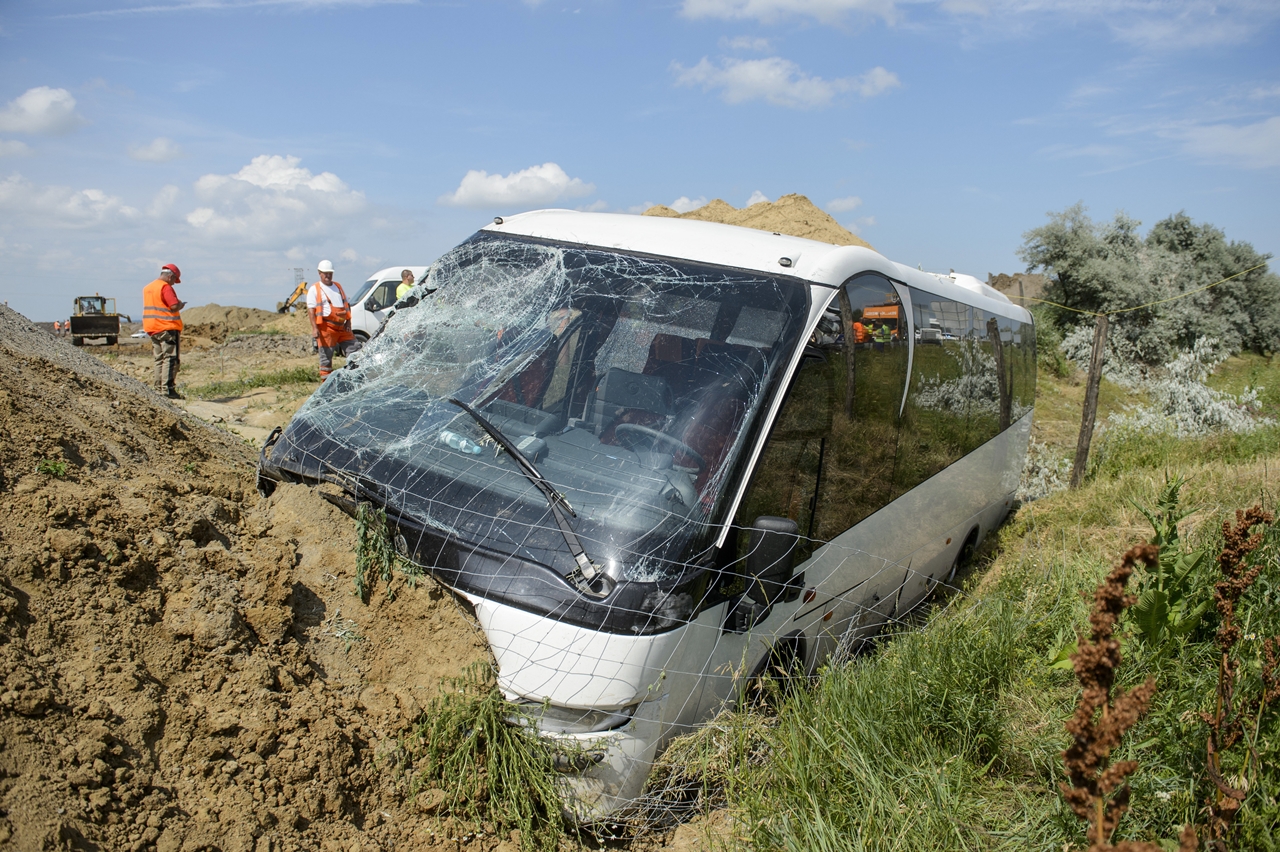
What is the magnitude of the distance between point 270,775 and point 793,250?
3.08m

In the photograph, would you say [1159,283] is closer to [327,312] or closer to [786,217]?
[786,217]

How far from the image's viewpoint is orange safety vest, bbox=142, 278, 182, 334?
1109 centimetres

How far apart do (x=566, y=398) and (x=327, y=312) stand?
→ 9.36m

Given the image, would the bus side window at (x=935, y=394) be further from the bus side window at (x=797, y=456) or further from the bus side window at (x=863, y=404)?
the bus side window at (x=797, y=456)

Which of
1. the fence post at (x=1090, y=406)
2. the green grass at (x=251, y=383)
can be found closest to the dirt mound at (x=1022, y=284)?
the fence post at (x=1090, y=406)

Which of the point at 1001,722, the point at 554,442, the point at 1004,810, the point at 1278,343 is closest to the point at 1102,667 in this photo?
the point at 1004,810

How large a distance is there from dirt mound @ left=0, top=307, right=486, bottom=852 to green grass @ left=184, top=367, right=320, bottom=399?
11169 millimetres

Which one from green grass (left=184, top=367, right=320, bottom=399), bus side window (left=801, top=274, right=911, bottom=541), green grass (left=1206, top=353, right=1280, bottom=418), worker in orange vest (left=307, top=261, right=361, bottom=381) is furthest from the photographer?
green grass (left=1206, top=353, right=1280, bottom=418)

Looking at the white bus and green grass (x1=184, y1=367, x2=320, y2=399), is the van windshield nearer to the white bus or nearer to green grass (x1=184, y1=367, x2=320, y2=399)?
green grass (x1=184, y1=367, x2=320, y2=399)

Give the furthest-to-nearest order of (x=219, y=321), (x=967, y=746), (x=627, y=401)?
(x=219, y=321)
(x=627, y=401)
(x=967, y=746)

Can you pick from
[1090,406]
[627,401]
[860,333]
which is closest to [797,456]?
[627,401]

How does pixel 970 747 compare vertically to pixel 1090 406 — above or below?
below


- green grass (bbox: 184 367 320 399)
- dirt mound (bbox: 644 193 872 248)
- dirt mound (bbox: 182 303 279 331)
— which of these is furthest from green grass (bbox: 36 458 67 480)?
dirt mound (bbox: 182 303 279 331)

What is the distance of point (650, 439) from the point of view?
3338 mm
